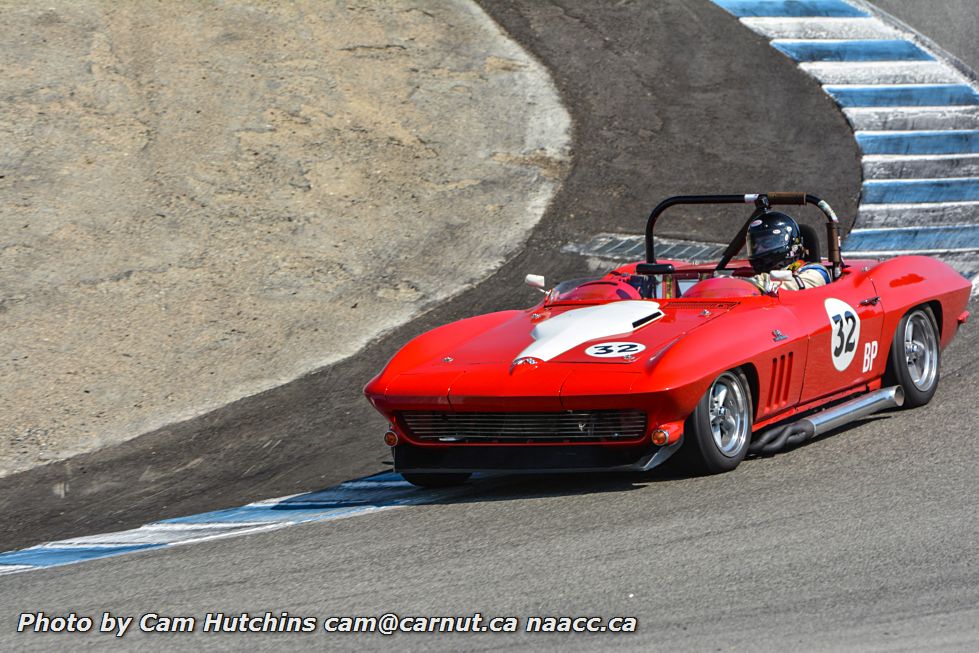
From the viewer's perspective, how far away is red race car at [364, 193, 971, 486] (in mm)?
5957

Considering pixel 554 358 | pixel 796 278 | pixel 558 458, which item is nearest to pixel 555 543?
pixel 558 458

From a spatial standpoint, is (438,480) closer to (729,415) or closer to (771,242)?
(729,415)

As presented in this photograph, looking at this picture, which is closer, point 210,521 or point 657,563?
point 657,563

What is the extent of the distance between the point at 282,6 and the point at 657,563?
45.5 ft

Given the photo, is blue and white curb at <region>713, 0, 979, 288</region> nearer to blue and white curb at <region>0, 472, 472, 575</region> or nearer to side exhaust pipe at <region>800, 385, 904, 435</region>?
side exhaust pipe at <region>800, 385, 904, 435</region>

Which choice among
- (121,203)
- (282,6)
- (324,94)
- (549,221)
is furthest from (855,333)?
(282,6)

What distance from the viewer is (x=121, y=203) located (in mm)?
12891

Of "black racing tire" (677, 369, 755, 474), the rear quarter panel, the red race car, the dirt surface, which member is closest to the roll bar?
the red race car

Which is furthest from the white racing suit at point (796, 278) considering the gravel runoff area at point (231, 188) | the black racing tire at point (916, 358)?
the gravel runoff area at point (231, 188)

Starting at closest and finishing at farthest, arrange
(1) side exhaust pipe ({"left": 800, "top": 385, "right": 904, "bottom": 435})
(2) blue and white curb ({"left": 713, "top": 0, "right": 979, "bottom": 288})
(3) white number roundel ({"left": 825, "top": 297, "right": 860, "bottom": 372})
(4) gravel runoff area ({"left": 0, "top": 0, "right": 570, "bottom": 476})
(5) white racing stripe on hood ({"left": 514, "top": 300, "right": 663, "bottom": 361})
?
(5) white racing stripe on hood ({"left": 514, "top": 300, "right": 663, "bottom": 361}) → (1) side exhaust pipe ({"left": 800, "top": 385, "right": 904, "bottom": 435}) → (3) white number roundel ({"left": 825, "top": 297, "right": 860, "bottom": 372}) → (4) gravel runoff area ({"left": 0, "top": 0, "right": 570, "bottom": 476}) → (2) blue and white curb ({"left": 713, "top": 0, "right": 979, "bottom": 288})

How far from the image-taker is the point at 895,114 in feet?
48.5

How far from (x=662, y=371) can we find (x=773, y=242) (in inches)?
78.7

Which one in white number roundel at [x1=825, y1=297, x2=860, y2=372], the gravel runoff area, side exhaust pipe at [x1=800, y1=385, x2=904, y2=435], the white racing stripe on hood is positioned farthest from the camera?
the gravel runoff area

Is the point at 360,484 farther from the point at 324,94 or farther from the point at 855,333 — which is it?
the point at 324,94
